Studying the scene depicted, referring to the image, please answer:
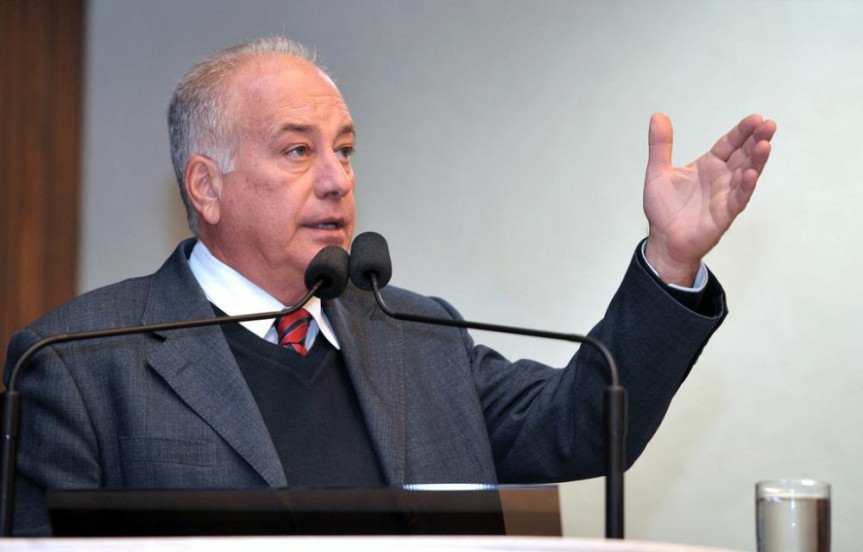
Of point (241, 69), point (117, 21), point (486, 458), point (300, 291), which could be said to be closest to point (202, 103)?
point (241, 69)

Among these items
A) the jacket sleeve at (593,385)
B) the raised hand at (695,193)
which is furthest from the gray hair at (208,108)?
the raised hand at (695,193)

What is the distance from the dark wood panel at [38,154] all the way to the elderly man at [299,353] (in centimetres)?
79

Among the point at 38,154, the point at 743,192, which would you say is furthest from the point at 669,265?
the point at 38,154

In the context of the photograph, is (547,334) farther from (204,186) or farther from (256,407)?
(204,186)

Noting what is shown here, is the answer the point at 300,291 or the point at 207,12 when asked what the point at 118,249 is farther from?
the point at 300,291

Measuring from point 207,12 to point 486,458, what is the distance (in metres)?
1.72

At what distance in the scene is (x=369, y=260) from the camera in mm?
1674

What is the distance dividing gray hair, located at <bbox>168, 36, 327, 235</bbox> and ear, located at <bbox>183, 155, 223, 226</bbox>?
0.02 m

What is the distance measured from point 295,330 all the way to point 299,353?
0.20ft

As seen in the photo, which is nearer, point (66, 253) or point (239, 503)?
point (239, 503)

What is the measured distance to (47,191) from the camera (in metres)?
3.00

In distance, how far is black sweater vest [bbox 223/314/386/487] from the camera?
1910mm

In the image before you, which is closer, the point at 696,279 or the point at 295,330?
the point at 696,279

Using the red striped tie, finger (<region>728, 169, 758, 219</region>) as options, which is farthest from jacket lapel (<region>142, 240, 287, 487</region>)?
finger (<region>728, 169, 758, 219</region>)
